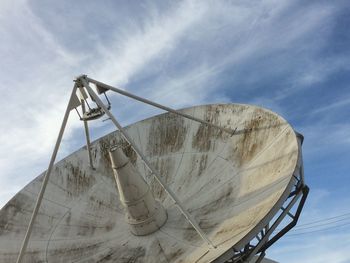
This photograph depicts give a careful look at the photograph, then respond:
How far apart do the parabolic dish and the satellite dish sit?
47 mm

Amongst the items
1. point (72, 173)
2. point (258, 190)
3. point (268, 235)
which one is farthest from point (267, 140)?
point (72, 173)

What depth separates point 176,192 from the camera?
2491 cm

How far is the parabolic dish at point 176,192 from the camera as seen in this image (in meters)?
19.9

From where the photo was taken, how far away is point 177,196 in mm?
24484

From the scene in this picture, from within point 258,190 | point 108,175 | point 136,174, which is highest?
point 108,175

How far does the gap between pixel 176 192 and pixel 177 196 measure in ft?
1.45

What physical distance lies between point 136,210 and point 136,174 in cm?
143

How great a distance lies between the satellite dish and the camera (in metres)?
19.5

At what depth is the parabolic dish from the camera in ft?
65.3

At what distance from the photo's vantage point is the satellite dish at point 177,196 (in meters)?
19.5

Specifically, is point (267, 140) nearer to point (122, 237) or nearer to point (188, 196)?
point (188, 196)

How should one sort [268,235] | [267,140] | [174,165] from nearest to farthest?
[268,235] < [267,140] < [174,165]

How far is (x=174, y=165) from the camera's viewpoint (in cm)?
2616

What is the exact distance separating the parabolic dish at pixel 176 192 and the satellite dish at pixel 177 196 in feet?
0.15
